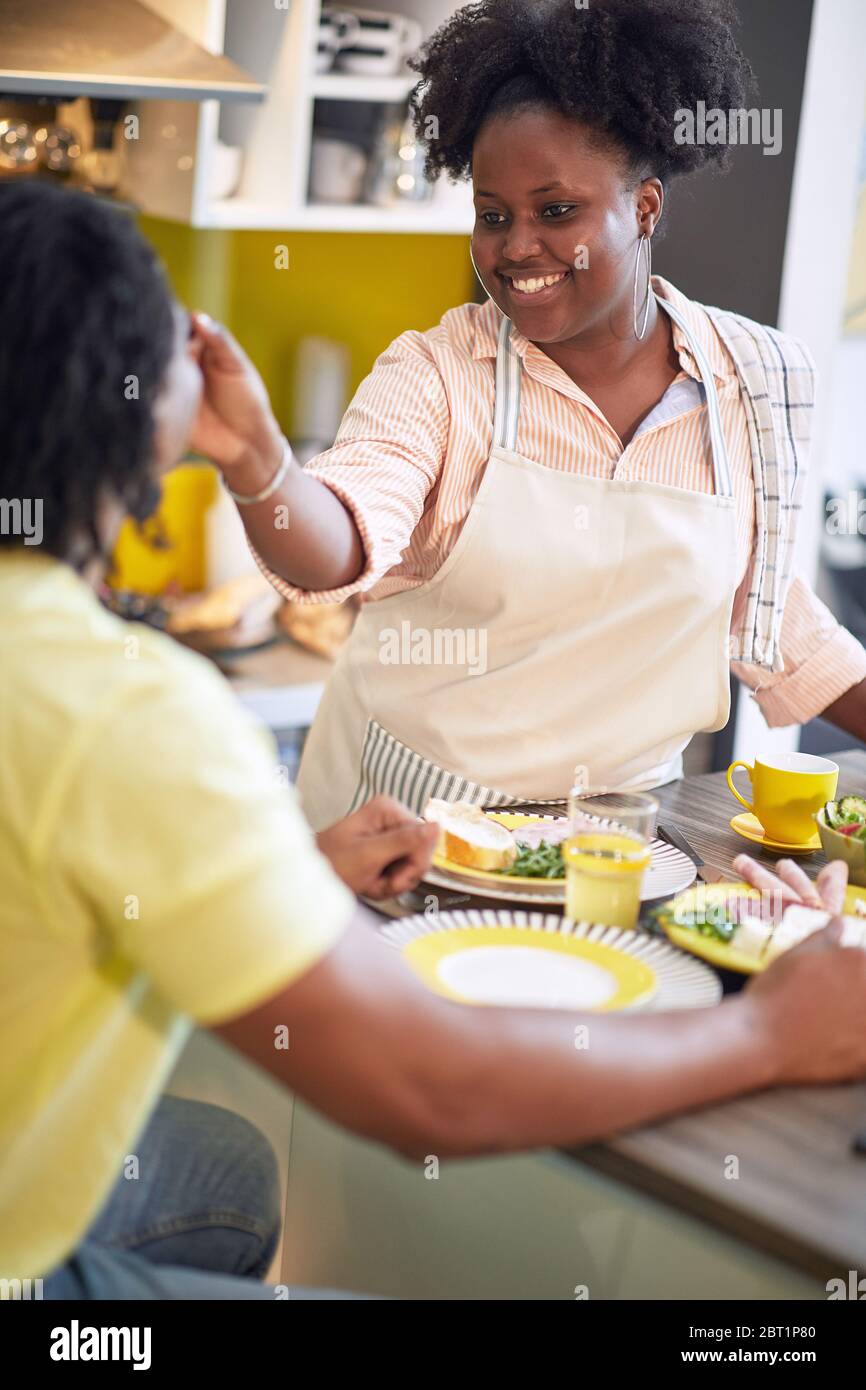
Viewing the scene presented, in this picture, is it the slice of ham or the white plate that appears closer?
the white plate

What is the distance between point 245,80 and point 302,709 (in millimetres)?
1307

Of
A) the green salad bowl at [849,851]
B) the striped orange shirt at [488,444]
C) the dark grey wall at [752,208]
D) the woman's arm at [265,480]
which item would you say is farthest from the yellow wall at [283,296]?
the green salad bowl at [849,851]

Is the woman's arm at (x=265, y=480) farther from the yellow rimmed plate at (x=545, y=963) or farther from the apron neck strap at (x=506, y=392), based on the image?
the yellow rimmed plate at (x=545, y=963)

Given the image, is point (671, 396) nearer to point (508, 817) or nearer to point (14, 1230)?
point (508, 817)

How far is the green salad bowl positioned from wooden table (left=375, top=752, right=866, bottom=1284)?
39cm

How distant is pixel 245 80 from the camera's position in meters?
2.23

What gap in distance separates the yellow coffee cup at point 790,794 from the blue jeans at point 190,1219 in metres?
0.62

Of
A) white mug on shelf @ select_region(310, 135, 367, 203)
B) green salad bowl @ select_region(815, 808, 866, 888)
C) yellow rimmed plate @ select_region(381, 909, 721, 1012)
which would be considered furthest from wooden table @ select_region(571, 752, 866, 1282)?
white mug on shelf @ select_region(310, 135, 367, 203)

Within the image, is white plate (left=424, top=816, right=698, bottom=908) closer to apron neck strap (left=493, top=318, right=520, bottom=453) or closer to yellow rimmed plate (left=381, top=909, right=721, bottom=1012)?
yellow rimmed plate (left=381, top=909, right=721, bottom=1012)

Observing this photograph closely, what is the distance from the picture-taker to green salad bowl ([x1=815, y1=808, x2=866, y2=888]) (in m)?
1.43

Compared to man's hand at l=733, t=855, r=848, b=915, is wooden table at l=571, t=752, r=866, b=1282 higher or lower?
lower

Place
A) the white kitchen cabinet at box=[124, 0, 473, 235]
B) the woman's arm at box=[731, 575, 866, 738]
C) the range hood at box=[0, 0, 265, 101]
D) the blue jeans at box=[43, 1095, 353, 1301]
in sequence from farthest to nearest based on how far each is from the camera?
the white kitchen cabinet at box=[124, 0, 473, 235]
the range hood at box=[0, 0, 265, 101]
the woman's arm at box=[731, 575, 866, 738]
the blue jeans at box=[43, 1095, 353, 1301]

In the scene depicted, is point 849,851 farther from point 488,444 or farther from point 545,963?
point 488,444
